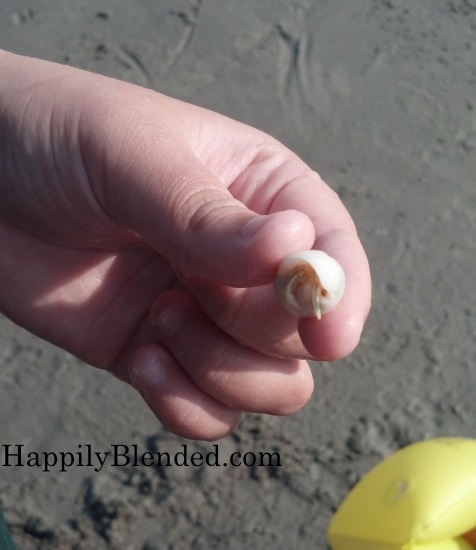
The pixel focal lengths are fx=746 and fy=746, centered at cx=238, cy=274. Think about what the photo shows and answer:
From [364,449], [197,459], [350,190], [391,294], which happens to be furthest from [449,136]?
[197,459]

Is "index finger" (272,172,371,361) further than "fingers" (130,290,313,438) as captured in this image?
No

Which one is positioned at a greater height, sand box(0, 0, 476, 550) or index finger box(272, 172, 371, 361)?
index finger box(272, 172, 371, 361)

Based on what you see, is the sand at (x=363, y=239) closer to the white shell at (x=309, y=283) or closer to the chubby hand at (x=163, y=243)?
the chubby hand at (x=163, y=243)

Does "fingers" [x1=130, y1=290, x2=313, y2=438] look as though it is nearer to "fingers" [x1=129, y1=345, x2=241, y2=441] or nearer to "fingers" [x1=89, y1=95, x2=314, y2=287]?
"fingers" [x1=129, y1=345, x2=241, y2=441]


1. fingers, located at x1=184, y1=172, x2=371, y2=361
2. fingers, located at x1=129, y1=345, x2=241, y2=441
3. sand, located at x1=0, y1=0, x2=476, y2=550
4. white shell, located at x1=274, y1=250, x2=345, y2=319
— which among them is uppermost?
white shell, located at x1=274, y1=250, x2=345, y2=319

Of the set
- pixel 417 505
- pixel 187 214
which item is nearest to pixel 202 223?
pixel 187 214

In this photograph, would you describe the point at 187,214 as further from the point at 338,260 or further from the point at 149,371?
the point at 149,371

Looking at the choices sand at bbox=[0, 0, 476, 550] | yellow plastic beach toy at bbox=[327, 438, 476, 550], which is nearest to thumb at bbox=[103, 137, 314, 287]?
yellow plastic beach toy at bbox=[327, 438, 476, 550]

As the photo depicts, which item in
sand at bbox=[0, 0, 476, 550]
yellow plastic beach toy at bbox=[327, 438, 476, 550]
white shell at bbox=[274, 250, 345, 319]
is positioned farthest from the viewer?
sand at bbox=[0, 0, 476, 550]

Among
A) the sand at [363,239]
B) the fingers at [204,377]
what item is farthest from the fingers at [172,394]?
the sand at [363,239]
